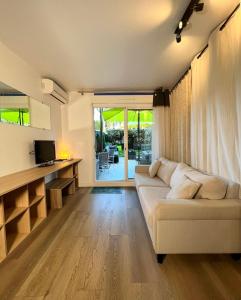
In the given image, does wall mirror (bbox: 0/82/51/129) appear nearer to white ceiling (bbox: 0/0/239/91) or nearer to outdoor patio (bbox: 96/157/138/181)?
white ceiling (bbox: 0/0/239/91)

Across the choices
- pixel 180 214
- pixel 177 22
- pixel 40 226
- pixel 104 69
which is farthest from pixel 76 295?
pixel 104 69

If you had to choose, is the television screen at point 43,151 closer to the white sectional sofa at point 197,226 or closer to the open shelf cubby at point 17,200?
the open shelf cubby at point 17,200

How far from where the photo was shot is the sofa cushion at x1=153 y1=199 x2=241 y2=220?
1805mm

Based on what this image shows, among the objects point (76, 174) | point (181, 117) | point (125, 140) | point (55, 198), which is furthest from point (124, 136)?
point (55, 198)

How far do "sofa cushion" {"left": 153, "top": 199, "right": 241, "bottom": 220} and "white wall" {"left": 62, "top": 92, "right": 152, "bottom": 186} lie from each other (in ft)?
11.1

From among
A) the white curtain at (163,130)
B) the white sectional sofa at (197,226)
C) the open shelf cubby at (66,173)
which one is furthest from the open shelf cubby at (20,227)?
the white curtain at (163,130)

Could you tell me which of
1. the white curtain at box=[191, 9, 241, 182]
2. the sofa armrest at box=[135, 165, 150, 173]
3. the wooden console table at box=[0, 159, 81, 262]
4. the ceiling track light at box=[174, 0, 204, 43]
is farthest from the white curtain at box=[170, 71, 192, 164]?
the wooden console table at box=[0, 159, 81, 262]

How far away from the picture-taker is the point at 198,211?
181 centimetres

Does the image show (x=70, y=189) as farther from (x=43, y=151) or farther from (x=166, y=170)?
(x=166, y=170)

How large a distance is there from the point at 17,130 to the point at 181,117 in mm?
2898

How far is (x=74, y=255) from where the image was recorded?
2.04m

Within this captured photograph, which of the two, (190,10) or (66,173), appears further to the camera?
(66,173)

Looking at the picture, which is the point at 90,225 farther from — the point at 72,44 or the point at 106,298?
the point at 72,44

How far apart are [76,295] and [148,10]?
270 centimetres
